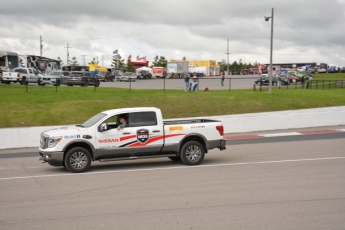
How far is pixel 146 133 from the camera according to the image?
1362cm

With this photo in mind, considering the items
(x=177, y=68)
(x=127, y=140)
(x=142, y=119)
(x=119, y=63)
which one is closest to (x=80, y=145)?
(x=127, y=140)

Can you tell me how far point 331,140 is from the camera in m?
19.8

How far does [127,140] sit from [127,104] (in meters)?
15.5

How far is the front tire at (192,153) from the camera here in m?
13.9

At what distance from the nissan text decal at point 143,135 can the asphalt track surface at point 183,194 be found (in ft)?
2.78

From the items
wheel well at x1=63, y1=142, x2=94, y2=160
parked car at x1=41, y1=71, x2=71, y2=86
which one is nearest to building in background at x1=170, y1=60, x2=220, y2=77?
parked car at x1=41, y1=71, x2=71, y2=86

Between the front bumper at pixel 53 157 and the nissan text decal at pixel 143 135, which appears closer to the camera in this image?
the front bumper at pixel 53 157

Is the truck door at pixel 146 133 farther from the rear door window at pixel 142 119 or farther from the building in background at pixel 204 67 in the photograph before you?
the building in background at pixel 204 67

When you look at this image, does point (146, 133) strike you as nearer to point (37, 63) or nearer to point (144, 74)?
point (37, 63)

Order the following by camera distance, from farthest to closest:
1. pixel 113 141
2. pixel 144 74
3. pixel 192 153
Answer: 1. pixel 144 74
2. pixel 192 153
3. pixel 113 141

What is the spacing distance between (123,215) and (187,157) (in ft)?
19.7

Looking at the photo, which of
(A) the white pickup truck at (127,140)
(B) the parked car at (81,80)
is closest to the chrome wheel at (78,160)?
(A) the white pickup truck at (127,140)

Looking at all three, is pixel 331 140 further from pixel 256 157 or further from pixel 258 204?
pixel 258 204

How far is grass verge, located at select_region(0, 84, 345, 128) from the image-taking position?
81.2ft
